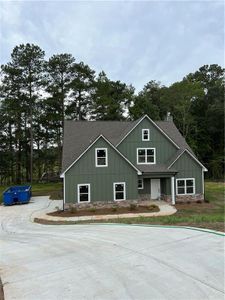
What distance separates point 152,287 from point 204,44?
14.0 meters

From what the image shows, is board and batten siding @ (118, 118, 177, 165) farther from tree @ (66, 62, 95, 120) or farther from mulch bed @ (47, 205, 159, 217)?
tree @ (66, 62, 95, 120)

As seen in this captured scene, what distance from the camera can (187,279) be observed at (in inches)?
238

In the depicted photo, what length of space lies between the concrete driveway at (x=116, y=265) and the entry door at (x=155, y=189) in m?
11.6

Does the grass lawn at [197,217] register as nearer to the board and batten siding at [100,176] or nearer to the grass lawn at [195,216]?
the grass lawn at [195,216]

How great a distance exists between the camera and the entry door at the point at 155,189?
23.0 m

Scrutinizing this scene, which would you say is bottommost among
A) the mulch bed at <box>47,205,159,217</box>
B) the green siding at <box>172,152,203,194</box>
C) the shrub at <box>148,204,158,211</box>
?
the mulch bed at <box>47,205,159,217</box>

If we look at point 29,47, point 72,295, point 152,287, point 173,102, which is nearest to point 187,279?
point 152,287

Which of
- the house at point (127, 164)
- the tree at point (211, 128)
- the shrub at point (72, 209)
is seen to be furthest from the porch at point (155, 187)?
the tree at point (211, 128)

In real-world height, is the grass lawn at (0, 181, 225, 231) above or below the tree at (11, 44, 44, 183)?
below

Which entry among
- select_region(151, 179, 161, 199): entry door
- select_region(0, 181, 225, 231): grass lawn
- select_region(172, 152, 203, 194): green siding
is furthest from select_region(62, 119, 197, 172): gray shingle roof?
select_region(0, 181, 225, 231): grass lawn

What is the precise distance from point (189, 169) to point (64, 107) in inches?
1002

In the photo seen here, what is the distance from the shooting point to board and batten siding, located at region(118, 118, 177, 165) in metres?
23.0

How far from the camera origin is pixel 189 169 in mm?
22656

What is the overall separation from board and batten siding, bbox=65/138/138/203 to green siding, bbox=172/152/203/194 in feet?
13.6
